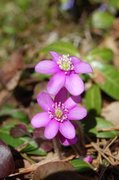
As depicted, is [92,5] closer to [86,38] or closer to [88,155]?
[86,38]

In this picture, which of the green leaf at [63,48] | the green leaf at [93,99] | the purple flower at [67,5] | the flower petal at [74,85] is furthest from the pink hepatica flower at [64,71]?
the purple flower at [67,5]

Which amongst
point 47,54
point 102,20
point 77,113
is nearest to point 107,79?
point 47,54

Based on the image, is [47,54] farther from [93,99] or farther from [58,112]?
[58,112]

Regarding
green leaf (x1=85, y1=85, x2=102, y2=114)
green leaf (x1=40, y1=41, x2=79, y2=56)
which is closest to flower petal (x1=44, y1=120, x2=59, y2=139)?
green leaf (x1=85, y1=85, x2=102, y2=114)

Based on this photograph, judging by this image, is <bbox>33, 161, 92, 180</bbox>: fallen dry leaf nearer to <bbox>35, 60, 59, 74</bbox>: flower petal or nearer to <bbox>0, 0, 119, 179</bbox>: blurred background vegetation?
<bbox>0, 0, 119, 179</bbox>: blurred background vegetation

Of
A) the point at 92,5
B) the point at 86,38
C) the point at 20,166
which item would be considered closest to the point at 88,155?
the point at 20,166

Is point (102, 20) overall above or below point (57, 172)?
above
